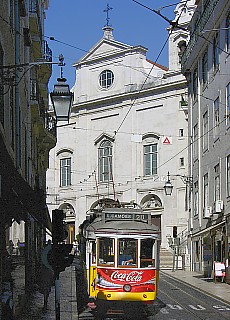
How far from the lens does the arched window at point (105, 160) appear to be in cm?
6242

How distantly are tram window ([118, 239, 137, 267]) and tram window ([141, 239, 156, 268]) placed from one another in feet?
Answer: 0.68

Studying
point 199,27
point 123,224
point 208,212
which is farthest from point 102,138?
point 123,224

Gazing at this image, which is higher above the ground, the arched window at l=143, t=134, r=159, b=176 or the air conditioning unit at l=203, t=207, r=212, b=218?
the arched window at l=143, t=134, r=159, b=176

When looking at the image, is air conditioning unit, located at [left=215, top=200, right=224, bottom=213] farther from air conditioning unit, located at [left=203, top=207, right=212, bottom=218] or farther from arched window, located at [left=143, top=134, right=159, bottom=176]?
arched window, located at [left=143, top=134, right=159, bottom=176]

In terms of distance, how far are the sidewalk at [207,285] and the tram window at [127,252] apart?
6689 millimetres

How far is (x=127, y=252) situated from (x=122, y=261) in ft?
0.86

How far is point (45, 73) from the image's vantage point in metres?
37.5

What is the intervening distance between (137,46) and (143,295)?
44499 millimetres

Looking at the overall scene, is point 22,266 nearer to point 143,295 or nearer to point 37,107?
point 143,295

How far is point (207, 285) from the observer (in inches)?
1282

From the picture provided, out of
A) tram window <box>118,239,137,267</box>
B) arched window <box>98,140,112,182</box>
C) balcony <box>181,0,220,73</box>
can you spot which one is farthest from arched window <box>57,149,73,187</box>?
tram window <box>118,239,137,267</box>

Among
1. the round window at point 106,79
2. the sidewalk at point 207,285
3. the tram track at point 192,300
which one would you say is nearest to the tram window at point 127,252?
the tram track at point 192,300

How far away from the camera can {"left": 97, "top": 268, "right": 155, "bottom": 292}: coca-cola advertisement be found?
18297 millimetres

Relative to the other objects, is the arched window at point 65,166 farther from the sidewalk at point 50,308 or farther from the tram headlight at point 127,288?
the tram headlight at point 127,288
